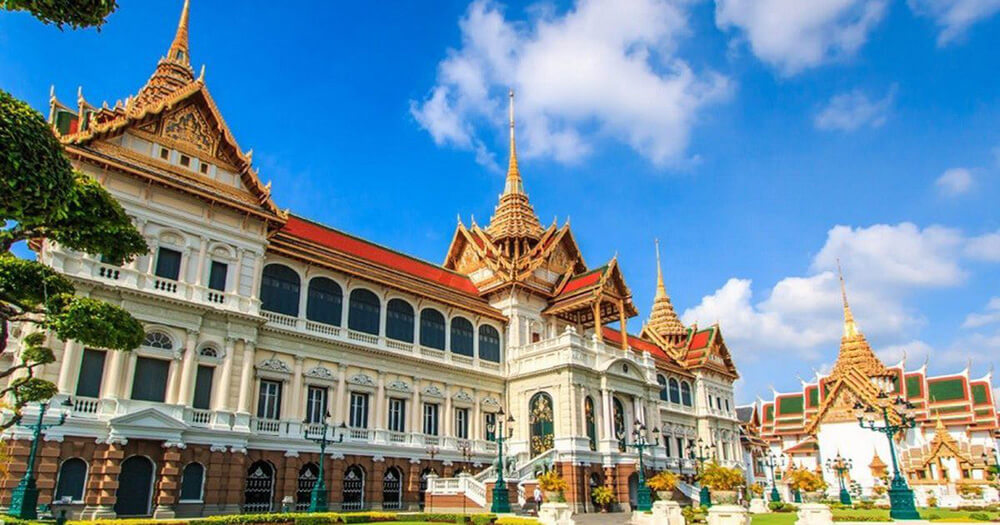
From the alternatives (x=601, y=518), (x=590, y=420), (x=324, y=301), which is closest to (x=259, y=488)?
(x=324, y=301)

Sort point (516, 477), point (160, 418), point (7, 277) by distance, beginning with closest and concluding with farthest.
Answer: point (7, 277) → point (160, 418) → point (516, 477)

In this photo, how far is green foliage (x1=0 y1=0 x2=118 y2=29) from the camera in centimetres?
851

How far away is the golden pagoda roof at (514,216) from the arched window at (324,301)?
13.7 metres

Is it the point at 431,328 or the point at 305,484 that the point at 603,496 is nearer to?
the point at 431,328

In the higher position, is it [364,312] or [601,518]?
[364,312]

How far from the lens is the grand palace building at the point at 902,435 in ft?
161

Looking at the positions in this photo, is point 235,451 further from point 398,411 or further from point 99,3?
point 99,3

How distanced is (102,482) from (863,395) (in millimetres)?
54952

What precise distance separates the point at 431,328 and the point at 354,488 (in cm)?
880

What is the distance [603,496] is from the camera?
30828 mm

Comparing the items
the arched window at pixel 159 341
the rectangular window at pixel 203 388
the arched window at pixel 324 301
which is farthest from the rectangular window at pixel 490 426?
Answer: the arched window at pixel 159 341

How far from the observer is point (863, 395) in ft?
182

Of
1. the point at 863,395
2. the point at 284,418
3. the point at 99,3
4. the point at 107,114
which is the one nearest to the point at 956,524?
the point at 284,418

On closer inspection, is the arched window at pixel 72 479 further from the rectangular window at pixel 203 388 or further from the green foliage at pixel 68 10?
the green foliage at pixel 68 10
